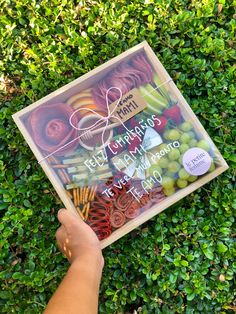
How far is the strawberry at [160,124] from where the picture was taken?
1.83m

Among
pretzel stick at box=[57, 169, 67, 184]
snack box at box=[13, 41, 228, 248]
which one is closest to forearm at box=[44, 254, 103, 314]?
snack box at box=[13, 41, 228, 248]

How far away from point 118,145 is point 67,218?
1.14 ft

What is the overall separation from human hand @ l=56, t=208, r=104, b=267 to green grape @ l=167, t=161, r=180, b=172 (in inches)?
15.6

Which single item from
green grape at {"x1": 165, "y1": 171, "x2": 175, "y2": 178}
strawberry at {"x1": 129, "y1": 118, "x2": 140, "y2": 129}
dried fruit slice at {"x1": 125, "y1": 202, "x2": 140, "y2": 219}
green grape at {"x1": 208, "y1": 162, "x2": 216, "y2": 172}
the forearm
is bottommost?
the forearm

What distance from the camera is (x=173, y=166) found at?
→ 182 cm

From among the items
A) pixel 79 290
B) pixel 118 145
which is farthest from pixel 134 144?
pixel 79 290

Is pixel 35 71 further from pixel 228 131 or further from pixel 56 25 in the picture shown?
pixel 228 131

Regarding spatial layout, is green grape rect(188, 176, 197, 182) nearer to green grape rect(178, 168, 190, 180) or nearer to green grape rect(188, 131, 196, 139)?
green grape rect(178, 168, 190, 180)

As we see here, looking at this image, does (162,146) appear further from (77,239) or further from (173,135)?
(77,239)

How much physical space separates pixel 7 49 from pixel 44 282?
1002mm

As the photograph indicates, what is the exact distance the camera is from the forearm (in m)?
1.46

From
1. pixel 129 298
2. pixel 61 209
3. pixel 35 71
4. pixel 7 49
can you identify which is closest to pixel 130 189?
pixel 61 209

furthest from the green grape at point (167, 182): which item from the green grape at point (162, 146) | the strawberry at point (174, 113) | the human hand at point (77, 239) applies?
the human hand at point (77, 239)

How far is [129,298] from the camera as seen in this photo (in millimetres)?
1860
